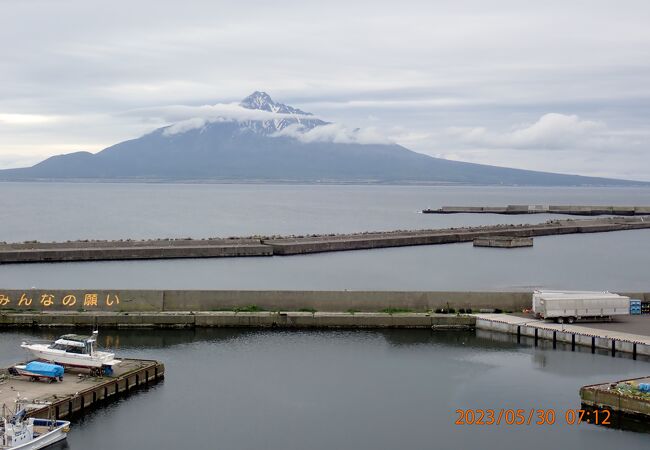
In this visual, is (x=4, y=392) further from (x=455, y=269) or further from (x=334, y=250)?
(x=334, y=250)

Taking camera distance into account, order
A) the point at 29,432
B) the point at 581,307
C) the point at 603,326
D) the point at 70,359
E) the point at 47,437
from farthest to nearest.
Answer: the point at 581,307 → the point at 603,326 → the point at 70,359 → the point at 47,437 → the point at 29,432

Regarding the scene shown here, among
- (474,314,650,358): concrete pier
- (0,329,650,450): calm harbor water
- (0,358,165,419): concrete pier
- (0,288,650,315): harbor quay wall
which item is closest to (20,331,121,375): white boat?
(0,358,165,419): concrete pier

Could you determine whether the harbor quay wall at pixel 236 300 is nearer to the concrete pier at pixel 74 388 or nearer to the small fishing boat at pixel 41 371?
the concrete pier at pixel 74 388

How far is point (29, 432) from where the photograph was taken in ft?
70.2

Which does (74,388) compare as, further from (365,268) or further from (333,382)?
(365,268)

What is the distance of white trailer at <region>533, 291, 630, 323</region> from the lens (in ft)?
115

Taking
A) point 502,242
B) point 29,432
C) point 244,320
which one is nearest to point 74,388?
point 29,432

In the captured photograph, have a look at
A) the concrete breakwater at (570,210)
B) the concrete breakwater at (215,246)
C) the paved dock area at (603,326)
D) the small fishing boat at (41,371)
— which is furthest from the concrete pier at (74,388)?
the concrete breakwater at (570,210)

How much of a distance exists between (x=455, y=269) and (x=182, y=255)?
2124 centimetres

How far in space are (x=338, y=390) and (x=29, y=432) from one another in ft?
34.2

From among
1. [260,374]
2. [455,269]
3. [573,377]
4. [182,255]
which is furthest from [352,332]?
[182,255]

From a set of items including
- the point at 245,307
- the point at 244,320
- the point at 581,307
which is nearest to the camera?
the point at 581,307

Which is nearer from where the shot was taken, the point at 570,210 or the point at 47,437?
the point at 47,437

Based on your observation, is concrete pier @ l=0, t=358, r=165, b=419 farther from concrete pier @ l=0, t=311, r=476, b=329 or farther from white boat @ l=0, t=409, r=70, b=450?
concrete pier @ l=0, t=311, r=476, b=329
